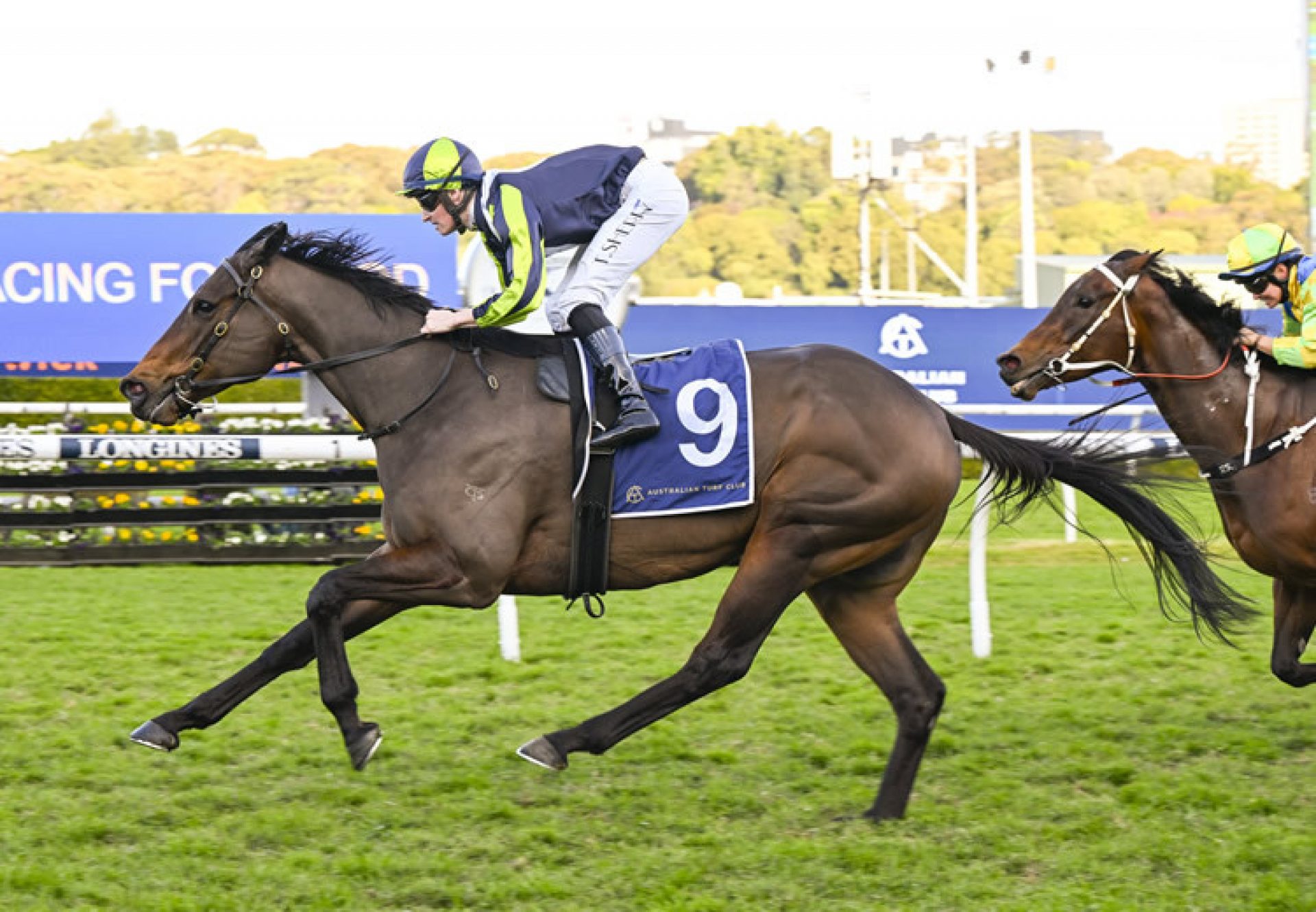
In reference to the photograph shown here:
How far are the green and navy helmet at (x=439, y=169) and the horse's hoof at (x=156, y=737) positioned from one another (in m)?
1.50

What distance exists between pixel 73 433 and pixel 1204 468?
20.5 ft

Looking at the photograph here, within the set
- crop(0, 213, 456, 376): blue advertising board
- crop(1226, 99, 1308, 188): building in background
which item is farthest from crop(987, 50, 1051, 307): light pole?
crop(1226, 99, 1308, 188): building in background

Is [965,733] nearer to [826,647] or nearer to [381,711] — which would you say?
[826,647]

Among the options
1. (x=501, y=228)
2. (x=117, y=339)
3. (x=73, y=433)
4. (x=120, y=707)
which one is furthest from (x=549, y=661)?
(x=117, y=339)

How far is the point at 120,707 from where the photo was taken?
5.00 m

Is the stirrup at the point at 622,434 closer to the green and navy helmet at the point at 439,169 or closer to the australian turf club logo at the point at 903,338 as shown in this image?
the green and navy helmet at the point at 439,169

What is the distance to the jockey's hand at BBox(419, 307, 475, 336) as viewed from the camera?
3941 mm

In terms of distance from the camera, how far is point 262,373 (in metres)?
4.04

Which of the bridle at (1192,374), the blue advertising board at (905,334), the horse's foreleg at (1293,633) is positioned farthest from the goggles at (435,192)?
the blue advertising board at (905,334)

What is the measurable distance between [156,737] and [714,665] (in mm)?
1435

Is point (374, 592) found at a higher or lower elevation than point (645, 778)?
higher

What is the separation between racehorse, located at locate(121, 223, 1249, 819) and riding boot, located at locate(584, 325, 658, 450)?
136 mm

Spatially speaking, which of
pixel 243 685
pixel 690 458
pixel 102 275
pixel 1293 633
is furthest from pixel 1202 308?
pixel 102 275

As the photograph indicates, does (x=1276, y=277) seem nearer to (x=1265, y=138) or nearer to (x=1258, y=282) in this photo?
(x=1258, y=282)
